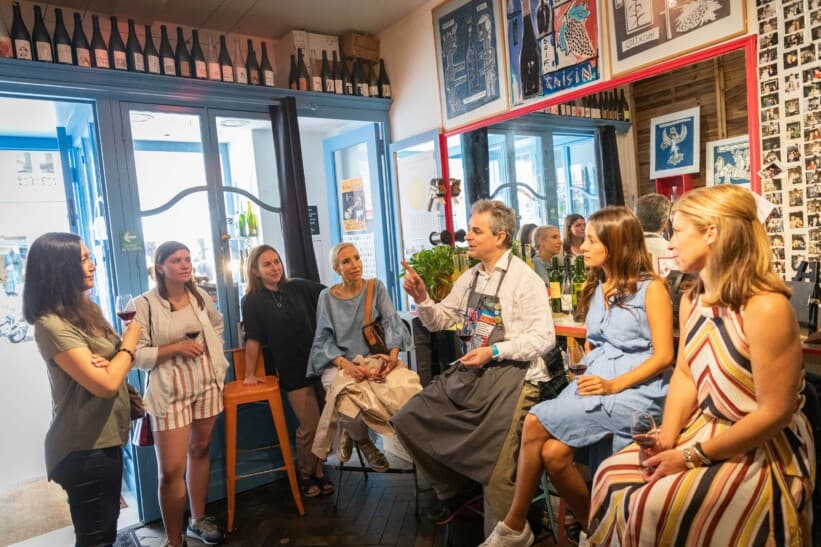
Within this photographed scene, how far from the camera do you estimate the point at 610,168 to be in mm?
2787

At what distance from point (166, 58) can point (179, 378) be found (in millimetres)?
1911

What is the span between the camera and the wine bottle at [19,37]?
9.34 feet

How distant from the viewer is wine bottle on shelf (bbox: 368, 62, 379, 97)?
4137 mm

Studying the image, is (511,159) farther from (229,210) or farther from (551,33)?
(229,210)

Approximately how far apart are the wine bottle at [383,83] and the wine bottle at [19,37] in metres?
2.18

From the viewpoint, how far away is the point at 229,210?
141 inches

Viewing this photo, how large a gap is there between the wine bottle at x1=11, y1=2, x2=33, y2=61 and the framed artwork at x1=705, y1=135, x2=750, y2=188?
3.32 m

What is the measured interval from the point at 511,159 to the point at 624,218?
1.43 m

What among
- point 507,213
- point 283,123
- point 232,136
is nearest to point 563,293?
point 507,213

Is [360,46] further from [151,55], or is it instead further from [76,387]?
[76,387]

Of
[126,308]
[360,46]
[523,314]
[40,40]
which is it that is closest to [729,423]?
[523,314]

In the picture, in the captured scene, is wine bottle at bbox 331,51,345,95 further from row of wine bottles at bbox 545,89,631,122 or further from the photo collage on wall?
the photo collage on wall

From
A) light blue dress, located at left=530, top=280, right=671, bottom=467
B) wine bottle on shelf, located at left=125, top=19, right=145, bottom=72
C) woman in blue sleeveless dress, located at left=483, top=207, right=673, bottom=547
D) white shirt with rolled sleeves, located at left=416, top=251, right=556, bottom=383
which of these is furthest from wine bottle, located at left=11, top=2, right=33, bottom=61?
light blue dress, located at left=530, top=280, right=671, bottom=467

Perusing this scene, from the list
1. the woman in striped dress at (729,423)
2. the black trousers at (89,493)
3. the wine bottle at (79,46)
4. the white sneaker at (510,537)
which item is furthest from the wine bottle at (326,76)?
the white sneaker at (510,537)
